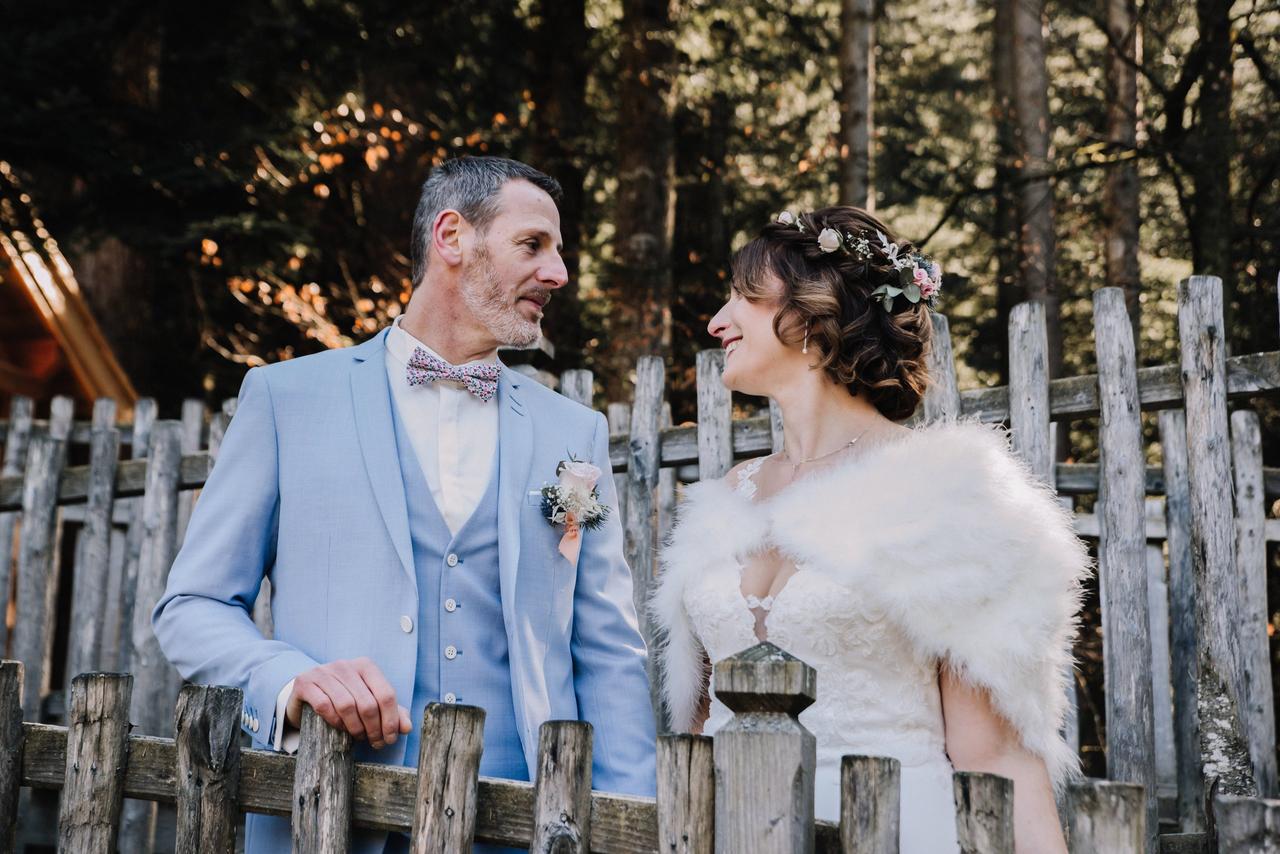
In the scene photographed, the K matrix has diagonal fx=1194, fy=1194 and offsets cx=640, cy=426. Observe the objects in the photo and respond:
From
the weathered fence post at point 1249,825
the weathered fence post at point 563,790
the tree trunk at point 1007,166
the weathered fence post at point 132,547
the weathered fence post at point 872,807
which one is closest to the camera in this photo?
the weathered fence post at point 1249,825

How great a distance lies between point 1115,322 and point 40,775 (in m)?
3.24

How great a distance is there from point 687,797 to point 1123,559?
235 cm

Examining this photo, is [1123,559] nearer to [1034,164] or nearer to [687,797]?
[687,797]

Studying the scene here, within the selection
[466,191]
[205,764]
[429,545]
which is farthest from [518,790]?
[466,191]

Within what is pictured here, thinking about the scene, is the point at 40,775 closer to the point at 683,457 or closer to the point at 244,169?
the point at 683,457

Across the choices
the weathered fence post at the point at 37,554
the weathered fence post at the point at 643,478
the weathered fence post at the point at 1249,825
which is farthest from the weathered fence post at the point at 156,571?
the weathered fence post at the point at 1249,825

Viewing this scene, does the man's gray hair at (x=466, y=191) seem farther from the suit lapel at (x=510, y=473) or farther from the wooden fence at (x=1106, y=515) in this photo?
the wooden fence at (x=1106, y=515)

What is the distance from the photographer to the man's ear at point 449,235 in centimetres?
298

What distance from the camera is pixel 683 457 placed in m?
4.50

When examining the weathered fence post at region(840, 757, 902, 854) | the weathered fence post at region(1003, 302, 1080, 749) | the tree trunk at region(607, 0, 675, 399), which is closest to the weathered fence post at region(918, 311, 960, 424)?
the weathered fence post at region(1003, 302, 1080, 749)

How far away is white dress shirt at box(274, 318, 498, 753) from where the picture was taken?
2.73 metres

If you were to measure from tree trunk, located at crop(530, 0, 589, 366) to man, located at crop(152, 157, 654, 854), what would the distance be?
22.5ft

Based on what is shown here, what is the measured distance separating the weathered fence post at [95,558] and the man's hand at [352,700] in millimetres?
3759

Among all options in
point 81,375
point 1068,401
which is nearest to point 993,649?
point 1068,401
